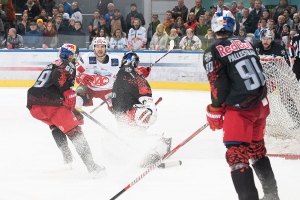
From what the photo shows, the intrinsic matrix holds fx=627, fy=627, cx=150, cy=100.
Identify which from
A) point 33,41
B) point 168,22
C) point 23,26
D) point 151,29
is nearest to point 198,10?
point 168,22

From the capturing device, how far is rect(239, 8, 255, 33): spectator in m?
10.1

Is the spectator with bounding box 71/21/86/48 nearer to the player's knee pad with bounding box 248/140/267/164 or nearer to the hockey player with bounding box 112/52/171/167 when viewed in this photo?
the hockey player with bounding box 112/52/171/167

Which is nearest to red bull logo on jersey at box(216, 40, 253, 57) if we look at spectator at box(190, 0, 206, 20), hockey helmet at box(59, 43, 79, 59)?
hockey helmet at box(59, 43, 79, 59)

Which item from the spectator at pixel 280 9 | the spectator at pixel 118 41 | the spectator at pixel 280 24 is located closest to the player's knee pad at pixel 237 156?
the spectator at pixel 280 24

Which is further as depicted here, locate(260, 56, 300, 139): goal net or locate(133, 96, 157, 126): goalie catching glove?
locate(260, 56, 300, 139): goal net

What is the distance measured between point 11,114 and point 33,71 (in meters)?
2.52

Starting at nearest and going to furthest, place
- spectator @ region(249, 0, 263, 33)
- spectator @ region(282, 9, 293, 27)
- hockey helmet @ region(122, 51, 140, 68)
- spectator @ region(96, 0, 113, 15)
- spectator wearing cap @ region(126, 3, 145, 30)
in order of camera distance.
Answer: hockey helmet @ region(122, 51, 140, 68) → spectator @ region(282, 9, 293, 27) → spectator @ region(249, 0, 263, 33) → spectator wearing cap @ region(126, 3, 145, 30) → spectator @ region(96, 0, 113, 15)

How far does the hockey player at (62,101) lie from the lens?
178 inches

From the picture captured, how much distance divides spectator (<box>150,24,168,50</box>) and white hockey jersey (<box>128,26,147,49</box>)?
20 centimetres

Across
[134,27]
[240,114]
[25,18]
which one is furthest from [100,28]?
[240,114]

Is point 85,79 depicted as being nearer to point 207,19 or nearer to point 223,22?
point 223,22

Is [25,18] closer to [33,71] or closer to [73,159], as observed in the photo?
[33,71]

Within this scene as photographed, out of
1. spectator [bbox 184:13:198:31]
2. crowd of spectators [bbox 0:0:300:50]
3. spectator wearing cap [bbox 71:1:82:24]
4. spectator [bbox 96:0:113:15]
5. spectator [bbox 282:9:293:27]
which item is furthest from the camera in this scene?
spectator [bbox 96:0:113:15]

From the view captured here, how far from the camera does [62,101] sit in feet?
15.1
